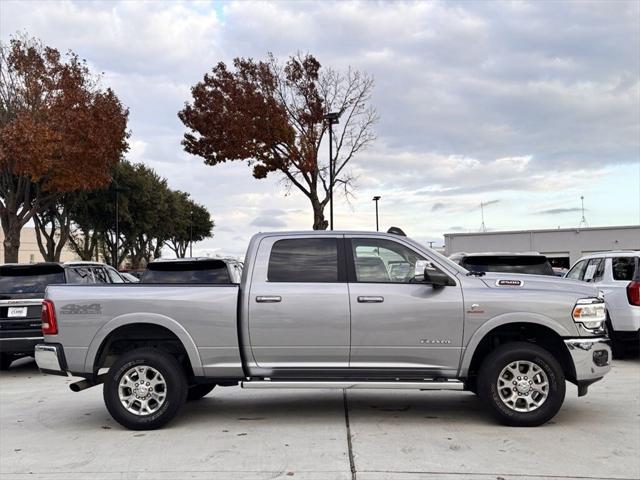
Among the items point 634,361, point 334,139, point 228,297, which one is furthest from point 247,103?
point 228,297

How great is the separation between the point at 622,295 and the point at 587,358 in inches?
178

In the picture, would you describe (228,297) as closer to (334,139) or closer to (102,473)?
(102,473)

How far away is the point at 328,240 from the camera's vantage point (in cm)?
658

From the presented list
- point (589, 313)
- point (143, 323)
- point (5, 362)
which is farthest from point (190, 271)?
point (589, 313)

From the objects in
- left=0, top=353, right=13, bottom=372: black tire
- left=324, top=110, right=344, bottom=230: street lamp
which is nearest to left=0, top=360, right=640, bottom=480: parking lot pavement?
left=0, top=353, right=13, bottom=372: black tire

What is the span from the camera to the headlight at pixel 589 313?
611 centimetres

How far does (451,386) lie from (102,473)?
126 inches

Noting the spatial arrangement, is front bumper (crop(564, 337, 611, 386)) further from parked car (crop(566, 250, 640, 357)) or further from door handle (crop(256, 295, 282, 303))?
parked car (crop(566, 250, 640, 357))

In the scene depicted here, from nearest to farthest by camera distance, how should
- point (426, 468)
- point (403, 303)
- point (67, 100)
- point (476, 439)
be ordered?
point (426, 468) < point (476, 439) < point (403, 303) < point (67, 100)

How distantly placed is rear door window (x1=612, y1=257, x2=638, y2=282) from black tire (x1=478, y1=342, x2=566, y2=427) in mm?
4827

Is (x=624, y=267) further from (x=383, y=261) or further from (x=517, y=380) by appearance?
(x=383, y=261)

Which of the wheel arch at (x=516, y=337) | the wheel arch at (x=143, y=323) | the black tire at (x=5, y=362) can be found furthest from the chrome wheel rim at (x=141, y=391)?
the black tire at (x=5, y=362)

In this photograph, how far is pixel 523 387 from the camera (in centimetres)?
612

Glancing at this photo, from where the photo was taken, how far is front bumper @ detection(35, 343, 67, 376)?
20.8ft
